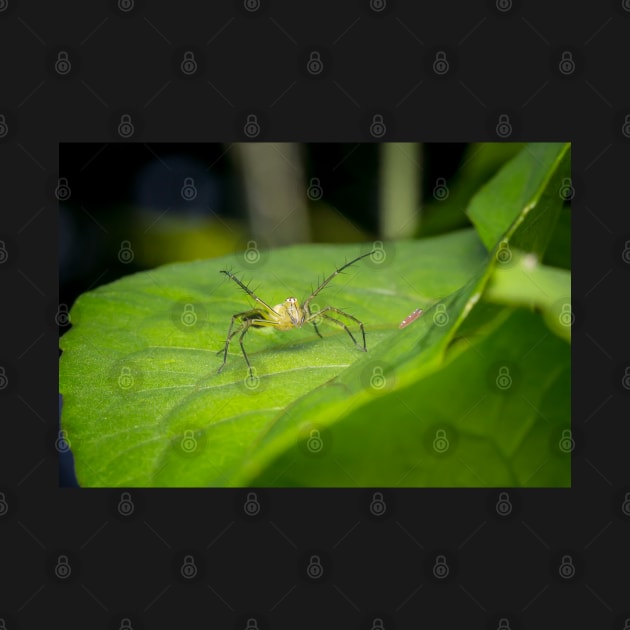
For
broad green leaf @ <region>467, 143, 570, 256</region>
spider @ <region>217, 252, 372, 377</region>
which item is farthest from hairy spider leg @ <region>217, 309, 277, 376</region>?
broad green leaf @ <region>467, 143, 570, 256</region>

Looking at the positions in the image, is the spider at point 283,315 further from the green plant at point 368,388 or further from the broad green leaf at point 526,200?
the broad green leaf at point 526,200

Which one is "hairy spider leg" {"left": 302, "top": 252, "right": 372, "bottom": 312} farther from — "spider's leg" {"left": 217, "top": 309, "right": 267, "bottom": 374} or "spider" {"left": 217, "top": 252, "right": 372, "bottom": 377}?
"spider's leg" {"left": 217, "top": 309, "right": 267, "bottom": 374}

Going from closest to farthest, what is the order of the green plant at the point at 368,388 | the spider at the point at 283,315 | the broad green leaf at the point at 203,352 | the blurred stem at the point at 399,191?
the green plant at the point at 368,388 → the broad green leaf at the point at 203,352 → the spider at the point at 283,315 → the blurred stem at the point at 399,191

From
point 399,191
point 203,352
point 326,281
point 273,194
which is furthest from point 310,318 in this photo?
point 273,194

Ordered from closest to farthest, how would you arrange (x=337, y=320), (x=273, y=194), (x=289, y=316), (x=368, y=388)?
(x=368, y=388)
(x=337, y=320)
(x=289, y=316)
(x=273, y=194)

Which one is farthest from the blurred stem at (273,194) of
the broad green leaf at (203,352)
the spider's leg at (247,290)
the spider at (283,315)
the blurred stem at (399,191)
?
the spider at (283,315)

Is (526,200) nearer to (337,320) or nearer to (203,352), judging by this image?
(337,320)
